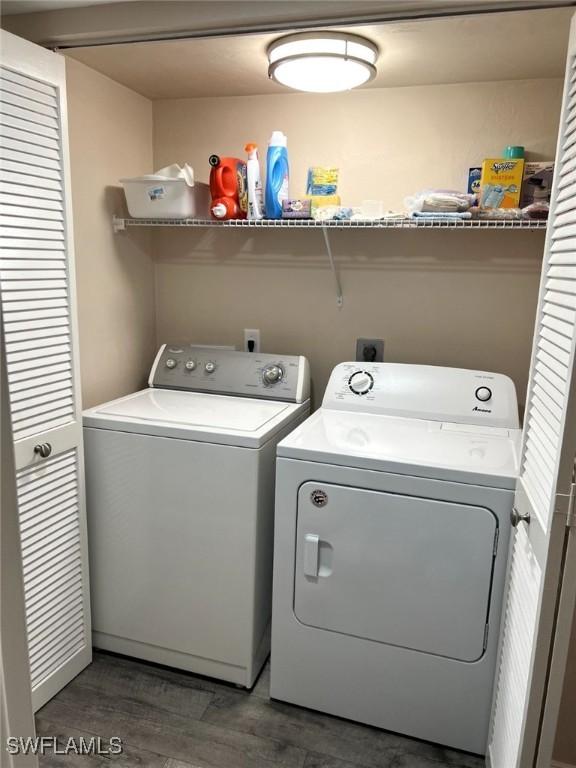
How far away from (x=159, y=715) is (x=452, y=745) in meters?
0.95

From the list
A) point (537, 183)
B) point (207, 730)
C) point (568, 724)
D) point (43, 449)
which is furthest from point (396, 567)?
point (537, 183)

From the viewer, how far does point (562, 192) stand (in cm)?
132

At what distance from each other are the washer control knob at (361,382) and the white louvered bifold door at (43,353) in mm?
1005

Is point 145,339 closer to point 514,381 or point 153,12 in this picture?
point 153,12

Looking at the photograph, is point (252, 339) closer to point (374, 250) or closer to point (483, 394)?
point (374, 250)

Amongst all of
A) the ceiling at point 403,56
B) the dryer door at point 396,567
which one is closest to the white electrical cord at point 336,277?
the ceiling at point 403,56

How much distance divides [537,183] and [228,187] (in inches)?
44.0

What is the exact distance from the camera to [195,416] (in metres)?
2.04

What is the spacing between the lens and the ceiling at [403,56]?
1617 mm

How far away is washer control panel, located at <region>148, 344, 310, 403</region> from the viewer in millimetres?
2324

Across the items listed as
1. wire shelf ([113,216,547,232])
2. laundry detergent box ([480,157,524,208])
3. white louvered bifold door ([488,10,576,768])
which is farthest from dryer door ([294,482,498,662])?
laundry detergent box ([480,157,524,208])

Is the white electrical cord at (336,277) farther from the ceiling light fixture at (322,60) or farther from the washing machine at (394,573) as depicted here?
the washing machine at (394,573)

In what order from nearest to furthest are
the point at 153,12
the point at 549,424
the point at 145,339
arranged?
the point at 549,424, the point at 153,12, the point at 145,339

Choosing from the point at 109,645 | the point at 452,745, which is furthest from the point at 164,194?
the point at 452,745
